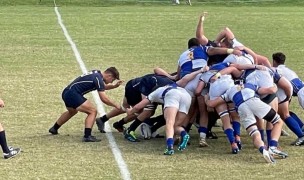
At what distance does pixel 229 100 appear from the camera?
34.5 ft

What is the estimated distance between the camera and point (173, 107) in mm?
10609

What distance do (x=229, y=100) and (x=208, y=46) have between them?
1.88m

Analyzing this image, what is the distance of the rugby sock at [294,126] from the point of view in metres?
11.0

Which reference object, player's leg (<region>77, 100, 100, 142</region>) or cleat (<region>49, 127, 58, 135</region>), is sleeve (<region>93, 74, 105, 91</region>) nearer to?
player's leg (<region>77, 100, 100, 142</region>)

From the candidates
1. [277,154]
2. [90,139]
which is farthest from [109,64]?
[277,154]

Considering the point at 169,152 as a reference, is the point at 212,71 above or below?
above

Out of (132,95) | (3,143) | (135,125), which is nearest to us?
(3,143)

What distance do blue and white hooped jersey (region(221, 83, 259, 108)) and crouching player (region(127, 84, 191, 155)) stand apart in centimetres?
66

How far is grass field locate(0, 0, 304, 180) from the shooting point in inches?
375

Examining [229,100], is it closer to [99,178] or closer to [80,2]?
[99,178]

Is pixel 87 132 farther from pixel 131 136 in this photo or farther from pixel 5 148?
pixel 5 148

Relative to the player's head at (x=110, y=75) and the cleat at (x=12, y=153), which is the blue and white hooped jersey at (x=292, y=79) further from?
the cleat at (x=12, y=153)

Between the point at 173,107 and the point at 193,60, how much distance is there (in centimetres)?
145

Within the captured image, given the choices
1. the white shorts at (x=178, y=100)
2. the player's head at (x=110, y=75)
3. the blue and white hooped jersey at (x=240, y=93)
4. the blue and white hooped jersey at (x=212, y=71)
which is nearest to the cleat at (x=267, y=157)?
the blue and white hooped jersey at (x=240, y=93)
